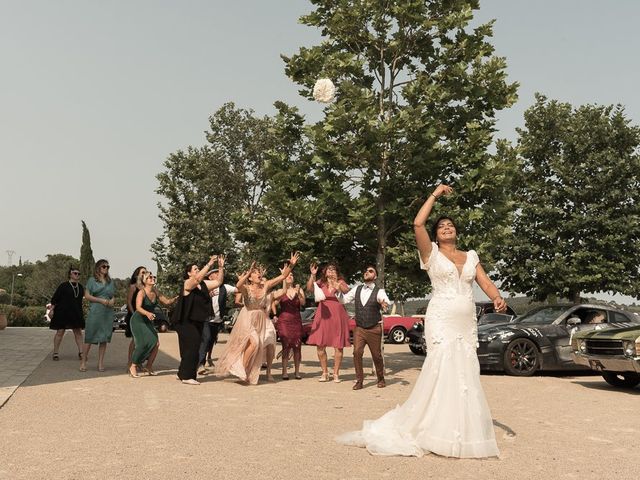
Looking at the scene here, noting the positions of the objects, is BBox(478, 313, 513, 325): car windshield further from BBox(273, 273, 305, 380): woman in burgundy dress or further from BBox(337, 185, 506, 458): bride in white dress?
BBox(337, 185, 506, 458): bride in white dress

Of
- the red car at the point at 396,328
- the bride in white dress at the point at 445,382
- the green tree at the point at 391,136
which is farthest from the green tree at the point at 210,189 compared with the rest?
the bride in white dress at the point at 445,382

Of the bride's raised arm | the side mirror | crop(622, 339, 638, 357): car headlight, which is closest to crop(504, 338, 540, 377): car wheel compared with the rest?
the side mirror

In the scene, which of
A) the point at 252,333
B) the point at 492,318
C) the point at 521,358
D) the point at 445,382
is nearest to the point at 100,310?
the point at 252,333

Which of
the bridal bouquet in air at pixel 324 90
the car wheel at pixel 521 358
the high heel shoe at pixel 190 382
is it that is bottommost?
the high heel shoe at pixel 190 382

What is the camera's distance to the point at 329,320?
12984 millimetres

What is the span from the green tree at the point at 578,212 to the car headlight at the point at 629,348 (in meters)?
22.9

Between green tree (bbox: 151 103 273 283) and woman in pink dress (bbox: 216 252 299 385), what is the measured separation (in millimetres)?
28628

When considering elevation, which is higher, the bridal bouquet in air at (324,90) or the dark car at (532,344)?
the bridal bouquet in air at (324,90)

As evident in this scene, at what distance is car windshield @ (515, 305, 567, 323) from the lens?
51.0ft

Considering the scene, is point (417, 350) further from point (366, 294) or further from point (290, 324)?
point (366, 294)

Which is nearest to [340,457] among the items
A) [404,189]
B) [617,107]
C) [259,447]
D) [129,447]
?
[259,447]

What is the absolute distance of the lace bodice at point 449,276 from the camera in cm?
684

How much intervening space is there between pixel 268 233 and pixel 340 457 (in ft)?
36.9

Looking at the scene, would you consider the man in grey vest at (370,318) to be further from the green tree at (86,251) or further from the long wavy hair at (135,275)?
the green tree at (86,251)
